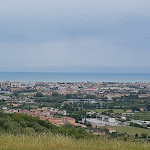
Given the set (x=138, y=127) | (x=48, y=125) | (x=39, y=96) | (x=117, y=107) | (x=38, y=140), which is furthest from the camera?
(x=39, y=96)

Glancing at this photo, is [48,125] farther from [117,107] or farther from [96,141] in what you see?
[117,107]

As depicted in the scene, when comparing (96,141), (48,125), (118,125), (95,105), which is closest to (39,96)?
(95,105)

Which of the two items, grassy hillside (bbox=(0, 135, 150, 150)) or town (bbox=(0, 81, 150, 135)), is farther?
town (bbox=(0, 81, 150, 135))

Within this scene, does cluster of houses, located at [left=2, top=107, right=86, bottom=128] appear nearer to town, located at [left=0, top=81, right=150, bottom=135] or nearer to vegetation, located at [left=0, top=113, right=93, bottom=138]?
town, located at [left=0, top=81, right=150, bottom=135]

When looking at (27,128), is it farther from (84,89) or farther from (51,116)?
(84,89)

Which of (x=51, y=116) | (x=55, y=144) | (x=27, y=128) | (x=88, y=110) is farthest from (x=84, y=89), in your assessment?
(x=55, y=144)

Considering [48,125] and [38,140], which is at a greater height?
[38,140]

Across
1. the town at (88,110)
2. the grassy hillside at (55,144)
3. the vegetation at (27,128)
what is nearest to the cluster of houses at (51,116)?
the town at (88,110)

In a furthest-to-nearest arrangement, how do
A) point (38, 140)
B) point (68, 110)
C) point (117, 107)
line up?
point (117, 107)
point (68, 110)
point (38, 140)

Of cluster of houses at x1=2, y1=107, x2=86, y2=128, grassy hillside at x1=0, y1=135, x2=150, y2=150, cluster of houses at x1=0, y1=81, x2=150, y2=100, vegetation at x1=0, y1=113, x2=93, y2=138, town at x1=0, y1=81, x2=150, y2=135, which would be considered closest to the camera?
grassy hillside at x1=0, y1=135, x2=150, y2=150

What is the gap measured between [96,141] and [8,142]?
60.5 inches

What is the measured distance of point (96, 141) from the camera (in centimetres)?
573

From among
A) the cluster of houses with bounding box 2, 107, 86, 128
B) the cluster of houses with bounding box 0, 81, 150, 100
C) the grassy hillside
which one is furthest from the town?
the grassy hillside

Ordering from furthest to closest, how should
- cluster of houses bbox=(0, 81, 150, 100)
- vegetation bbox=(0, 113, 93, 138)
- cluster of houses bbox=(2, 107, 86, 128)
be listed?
cluster of houses bbox=(0, 81, 150, 100)
cluster of houses bbox=(2, 107, 86, 128)
vegetation bbox=(0, 113, 93, 138)
